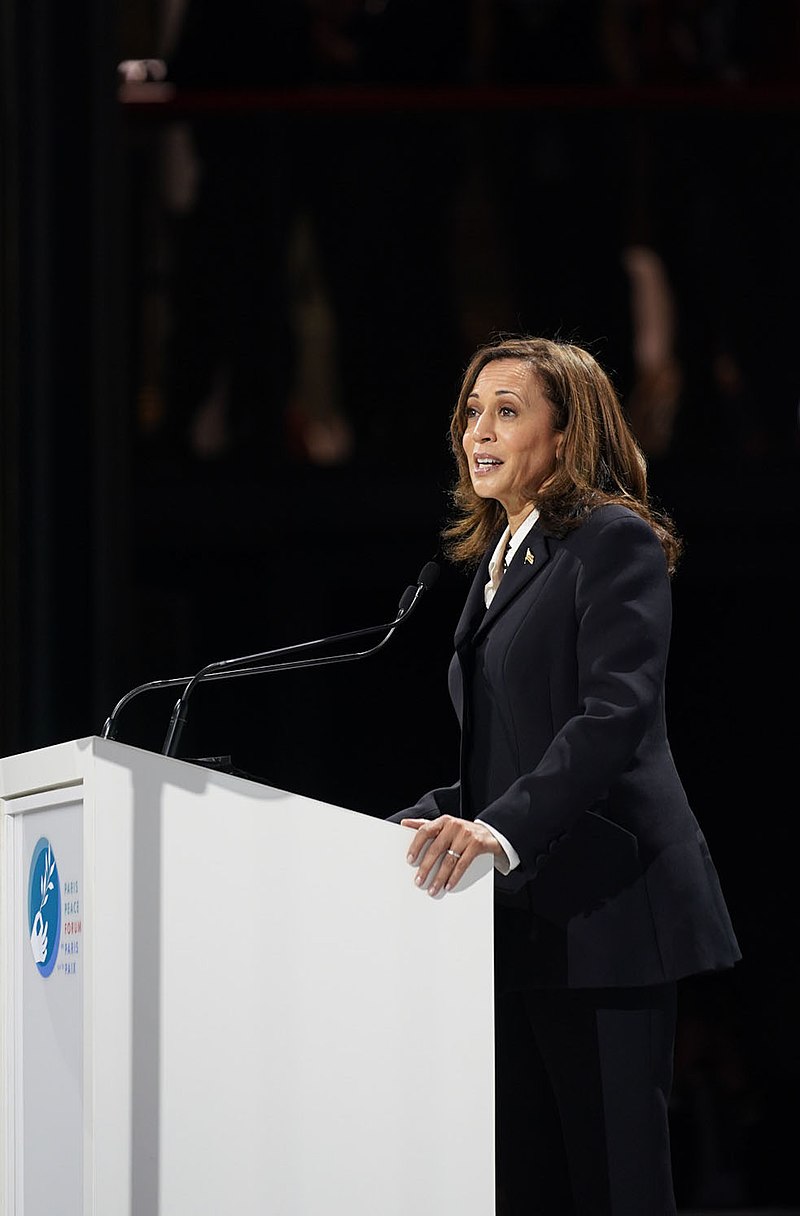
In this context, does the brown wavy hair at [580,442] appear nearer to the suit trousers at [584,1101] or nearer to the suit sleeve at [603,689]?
the suit sleeve at [603,689]

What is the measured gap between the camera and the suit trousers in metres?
1.64

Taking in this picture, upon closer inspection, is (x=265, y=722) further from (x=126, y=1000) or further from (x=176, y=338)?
(x=126, y=1000)

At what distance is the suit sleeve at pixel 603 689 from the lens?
1.63 metres

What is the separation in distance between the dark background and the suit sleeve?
1.73 meters

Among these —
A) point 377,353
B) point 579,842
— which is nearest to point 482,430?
point 579,842

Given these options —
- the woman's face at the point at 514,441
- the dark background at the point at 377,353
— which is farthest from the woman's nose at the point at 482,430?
the dark background at the point at 377,353

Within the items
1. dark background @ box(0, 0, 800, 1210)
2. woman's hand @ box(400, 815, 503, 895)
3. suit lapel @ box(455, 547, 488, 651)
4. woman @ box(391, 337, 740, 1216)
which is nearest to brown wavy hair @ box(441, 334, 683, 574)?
woman @ box(391, 337, 740, 1216)

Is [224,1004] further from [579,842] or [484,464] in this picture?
Answer: [484,464]

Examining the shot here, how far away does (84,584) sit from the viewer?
11.5 feet

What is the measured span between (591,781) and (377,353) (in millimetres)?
2119

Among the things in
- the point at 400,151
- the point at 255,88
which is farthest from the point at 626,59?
the point at 255,88

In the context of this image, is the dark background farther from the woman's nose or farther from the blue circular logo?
the blue circular logo

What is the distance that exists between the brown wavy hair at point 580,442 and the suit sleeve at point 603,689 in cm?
8

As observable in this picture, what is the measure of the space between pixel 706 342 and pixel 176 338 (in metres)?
1.14
